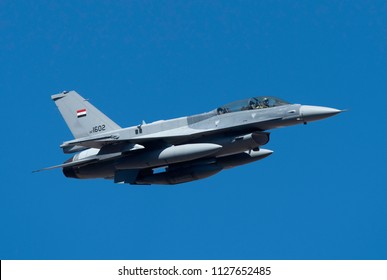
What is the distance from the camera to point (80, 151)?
36.2m

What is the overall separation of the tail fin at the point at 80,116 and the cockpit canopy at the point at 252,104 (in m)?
4.51

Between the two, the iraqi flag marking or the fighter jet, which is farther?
the iraqi flag marking

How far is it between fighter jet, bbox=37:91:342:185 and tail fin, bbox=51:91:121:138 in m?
0.31

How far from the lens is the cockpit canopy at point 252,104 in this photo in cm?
3384

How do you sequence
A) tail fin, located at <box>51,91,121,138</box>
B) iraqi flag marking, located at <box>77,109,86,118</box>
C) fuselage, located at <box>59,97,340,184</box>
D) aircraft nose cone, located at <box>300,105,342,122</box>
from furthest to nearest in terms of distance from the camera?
iraqi flag marking, located at <box>77,109,86,118</box> < tail fin, located at <box>51,91,121,138</box> < fuselage, located at <box>59,97,340,184</box> < aircraft nose cone, located at <box>300,105,342,122</box>

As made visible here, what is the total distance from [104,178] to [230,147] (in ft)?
17.6

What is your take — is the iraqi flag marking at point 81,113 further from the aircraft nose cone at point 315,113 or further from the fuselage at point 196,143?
the aircraft nose cone at point 315,113

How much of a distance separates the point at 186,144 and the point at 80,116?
517cm

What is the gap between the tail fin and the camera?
3675 centimetres

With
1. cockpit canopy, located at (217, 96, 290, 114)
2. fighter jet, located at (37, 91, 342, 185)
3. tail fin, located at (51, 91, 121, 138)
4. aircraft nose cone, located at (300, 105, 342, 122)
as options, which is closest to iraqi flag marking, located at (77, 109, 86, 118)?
tail fin, located at (51, 91, 121, 138)

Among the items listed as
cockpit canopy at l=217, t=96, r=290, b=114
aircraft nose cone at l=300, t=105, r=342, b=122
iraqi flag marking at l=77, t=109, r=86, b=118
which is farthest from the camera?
iraqi flag marking at l=77, t=109, r=86, b=118

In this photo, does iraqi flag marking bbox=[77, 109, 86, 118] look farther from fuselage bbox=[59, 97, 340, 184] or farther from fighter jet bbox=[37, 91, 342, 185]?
fuselage bbox=[59, 97, 340, 184]
